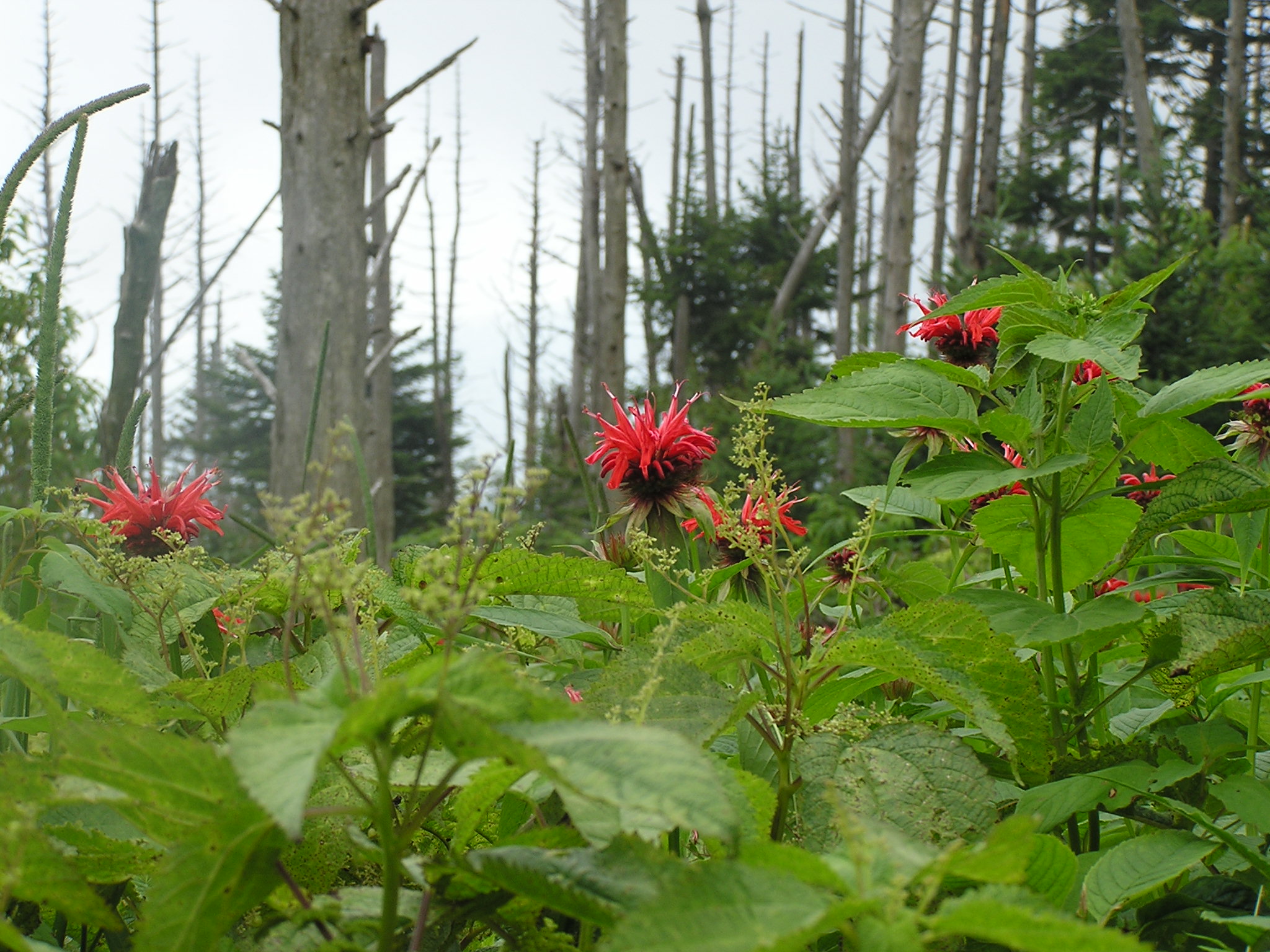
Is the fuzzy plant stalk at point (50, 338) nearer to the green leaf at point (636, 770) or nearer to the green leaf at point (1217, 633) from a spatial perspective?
the green leaf at point (636, 770)

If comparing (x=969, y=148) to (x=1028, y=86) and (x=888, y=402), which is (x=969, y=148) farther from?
(x=888, y=402)

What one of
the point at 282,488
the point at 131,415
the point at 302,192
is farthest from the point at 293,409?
the point at 131,415

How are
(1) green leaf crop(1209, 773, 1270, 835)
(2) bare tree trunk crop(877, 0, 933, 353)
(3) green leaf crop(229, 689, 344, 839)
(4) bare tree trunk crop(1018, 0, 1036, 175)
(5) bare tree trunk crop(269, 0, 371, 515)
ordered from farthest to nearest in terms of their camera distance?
(4) bare tree trunk crop(1018, 0, 1036, 175) < (2) bare tree trunk crop(877, 0, 933, 353) < (5) bare tree trunk crop(269, 0, 371, 515) < (1) green leaf crop(1209, 773, 1270, 835) < (3) green leaf crop(229, 689, 344, 839)

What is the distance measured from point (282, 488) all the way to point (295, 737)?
3821mm

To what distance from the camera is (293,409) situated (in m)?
3.73

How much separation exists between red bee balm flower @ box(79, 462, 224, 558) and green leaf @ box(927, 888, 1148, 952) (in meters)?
1.10

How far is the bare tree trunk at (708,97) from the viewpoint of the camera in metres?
17.8

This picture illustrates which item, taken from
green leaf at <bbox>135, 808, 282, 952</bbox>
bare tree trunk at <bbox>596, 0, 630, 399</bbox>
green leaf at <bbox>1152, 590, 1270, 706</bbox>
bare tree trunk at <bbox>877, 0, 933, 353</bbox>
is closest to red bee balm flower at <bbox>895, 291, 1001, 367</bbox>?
green leaf at <bbox>1152, 590, 1270, 706</bbox>

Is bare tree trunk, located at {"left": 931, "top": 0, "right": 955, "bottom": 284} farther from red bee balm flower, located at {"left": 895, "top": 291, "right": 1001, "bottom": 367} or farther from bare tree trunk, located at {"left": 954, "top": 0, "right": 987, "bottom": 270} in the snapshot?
red bee balm flower, located at {"left": 895, "top": 291, "right": 1001, "bottom": 367}

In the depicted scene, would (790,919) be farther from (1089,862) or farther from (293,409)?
(293,409)

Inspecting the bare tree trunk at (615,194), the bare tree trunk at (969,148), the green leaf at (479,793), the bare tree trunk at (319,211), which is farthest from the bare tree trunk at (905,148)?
the green leaf at (479,793)

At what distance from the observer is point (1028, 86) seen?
16875 millimetres

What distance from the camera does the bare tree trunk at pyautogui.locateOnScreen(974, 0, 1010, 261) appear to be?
11.3 m

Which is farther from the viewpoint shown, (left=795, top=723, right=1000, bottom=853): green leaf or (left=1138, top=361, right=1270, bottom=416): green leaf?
(left=1138, top=361, right=1270, bottom=416): green leaf
